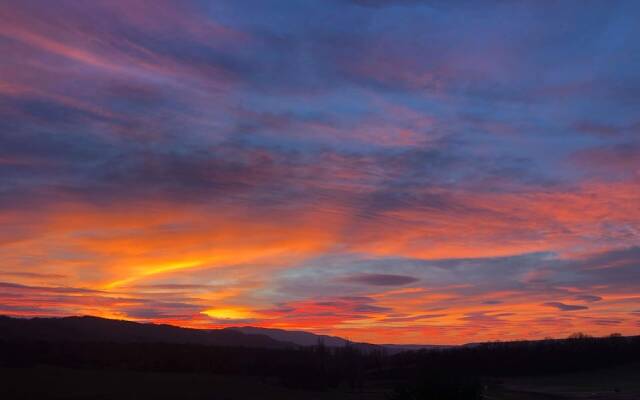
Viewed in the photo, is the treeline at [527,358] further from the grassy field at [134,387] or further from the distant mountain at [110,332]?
the distant mountain at [110,332]

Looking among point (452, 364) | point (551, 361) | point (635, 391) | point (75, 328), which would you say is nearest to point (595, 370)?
point (551, 361)

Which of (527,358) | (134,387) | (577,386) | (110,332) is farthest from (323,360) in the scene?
(110,332)

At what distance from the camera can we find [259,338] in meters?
195

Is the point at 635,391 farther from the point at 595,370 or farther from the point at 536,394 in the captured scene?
the point at 595,370

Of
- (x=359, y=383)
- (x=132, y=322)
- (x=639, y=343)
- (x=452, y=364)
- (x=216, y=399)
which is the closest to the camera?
(x=216, y=399)

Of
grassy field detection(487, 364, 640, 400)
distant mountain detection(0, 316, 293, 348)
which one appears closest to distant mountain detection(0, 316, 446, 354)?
distant mountain detection(0, 316, 293, 348)

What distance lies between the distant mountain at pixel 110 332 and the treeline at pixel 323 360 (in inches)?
1408

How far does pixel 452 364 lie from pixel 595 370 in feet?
57.0

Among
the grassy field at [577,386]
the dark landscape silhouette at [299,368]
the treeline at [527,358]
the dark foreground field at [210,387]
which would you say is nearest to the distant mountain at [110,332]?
the dark landscape silhouette at [299,368]

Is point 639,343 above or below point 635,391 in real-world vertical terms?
above

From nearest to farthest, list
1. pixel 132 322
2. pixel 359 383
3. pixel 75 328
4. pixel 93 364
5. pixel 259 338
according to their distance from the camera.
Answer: pixel 359 383 → pixel 93 364 → pixel 75 328 → pixel 132 322 → pixel 259 338

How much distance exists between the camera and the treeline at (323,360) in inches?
2906

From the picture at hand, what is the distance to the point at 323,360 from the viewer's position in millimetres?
82375

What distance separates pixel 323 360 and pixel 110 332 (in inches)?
3568
